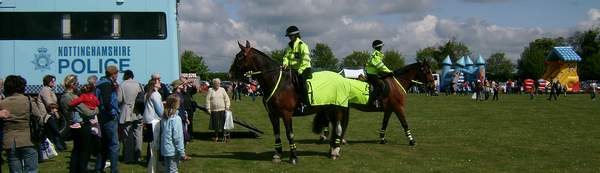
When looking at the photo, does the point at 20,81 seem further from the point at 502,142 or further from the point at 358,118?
the point at 358,118

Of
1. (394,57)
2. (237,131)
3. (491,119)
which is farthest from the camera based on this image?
(394,57)

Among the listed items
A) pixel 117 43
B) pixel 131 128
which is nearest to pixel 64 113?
pixel 131 128

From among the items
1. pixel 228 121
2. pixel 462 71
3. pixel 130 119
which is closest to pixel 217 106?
pixel 228 121

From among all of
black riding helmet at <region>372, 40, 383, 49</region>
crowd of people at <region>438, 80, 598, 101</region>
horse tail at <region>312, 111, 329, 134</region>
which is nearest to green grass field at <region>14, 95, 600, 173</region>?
horse tail at <region>312, 111, 329, 134</region>

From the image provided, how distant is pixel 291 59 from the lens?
12.5m

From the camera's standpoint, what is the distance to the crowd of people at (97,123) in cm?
830

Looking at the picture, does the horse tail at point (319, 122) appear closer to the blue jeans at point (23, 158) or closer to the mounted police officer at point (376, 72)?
the mounted police officer at point (376, 72)

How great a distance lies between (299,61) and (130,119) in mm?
3387

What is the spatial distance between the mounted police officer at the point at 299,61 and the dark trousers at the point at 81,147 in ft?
13.8

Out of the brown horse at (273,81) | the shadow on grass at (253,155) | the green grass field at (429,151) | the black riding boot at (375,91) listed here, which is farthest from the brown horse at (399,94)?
the brown horse at (273,81)

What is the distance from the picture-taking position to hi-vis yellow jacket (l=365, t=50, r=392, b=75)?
49.3ft

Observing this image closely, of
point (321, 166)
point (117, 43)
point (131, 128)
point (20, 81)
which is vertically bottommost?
point (321, 166)

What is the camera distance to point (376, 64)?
15047 mm

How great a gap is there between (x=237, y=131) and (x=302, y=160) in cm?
629
